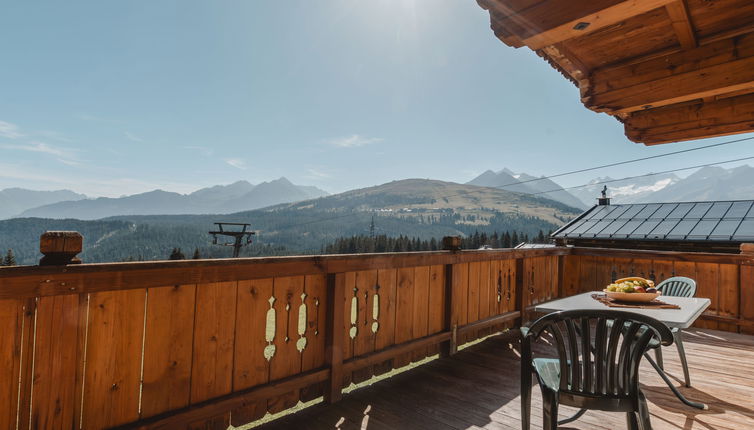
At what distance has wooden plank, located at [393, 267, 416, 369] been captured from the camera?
3.11m

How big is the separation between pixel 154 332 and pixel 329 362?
1201 millimetres

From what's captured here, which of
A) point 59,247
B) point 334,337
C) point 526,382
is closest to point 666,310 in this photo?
point 526,382

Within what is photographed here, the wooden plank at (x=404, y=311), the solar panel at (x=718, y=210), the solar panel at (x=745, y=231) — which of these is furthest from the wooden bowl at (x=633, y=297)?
the solar panel at (x=718, y=210)

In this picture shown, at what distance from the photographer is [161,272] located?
175 cm

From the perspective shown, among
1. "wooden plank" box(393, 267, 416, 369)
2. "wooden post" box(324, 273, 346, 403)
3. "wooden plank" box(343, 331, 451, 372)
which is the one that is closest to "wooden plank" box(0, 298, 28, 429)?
"wooden post" box(324, 273, 346, 403)

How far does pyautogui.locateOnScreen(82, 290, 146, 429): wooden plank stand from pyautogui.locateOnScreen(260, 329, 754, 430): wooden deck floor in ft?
2.84

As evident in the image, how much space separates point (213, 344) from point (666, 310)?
283 cm

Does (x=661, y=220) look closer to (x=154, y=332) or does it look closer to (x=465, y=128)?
(x=154, y=332)

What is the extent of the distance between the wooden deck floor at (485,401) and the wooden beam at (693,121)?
212 cm

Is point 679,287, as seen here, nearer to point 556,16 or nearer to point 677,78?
point 677,78

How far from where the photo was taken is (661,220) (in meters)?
9.49

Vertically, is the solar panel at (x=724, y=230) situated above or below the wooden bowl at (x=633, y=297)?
above

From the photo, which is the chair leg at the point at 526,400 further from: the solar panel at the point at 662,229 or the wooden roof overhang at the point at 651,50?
the solar panel at the point at 662,229

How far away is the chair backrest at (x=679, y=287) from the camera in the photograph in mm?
3207
